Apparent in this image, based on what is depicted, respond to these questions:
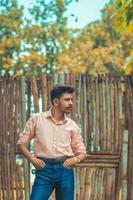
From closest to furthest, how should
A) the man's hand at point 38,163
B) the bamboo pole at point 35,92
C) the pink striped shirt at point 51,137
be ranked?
the man's hand at point 38,163 → the pink striped shirt at point 51,137 → the bamboo pole at point 35,92

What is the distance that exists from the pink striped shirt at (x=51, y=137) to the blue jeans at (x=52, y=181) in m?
0.12

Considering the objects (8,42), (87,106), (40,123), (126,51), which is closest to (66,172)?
(40,123)

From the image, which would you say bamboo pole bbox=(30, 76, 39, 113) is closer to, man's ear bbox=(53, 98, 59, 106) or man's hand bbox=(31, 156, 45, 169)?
man's ear bbox=(53, 98, 59, 106)

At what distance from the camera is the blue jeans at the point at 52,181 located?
17.4 feet

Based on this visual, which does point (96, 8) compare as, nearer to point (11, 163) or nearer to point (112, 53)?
point (112, 53)

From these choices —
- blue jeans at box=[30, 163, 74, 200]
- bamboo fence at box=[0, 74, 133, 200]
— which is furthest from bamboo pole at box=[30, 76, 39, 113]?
blue jeans at box=[30, 163, 74, 200]

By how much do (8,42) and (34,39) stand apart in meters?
1.23

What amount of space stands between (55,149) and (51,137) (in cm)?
11

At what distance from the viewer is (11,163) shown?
24.4ft

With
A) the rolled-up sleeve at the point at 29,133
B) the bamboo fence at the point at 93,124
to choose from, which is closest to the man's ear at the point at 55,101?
the rolled-up sleeve at the point at 29,133

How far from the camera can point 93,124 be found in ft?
24.2

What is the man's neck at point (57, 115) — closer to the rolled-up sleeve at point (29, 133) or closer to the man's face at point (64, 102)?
the man's face at point (64, 102)

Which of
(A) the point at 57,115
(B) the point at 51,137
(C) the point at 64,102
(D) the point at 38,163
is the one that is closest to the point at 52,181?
(D) the point at 38,163

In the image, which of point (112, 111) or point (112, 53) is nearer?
point (112, 111)
